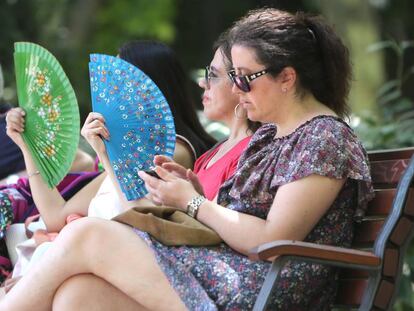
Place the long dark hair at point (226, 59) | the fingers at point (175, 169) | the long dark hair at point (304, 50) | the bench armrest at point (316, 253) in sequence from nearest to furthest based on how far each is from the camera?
the bench armrest at point (316, 253), the long dark hair at point (304, 50), the fingers at point (175, 169), the long dark hair at point (226, 59)

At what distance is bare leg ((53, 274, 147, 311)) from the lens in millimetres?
3059

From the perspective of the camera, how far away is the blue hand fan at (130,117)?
3.60 meters

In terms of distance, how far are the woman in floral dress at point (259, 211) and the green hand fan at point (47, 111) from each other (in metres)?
0.51

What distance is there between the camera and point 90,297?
3.07 meters

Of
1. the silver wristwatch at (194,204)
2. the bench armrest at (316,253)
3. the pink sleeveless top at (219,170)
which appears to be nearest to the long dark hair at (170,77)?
the pink sleeveless top at (219,170)

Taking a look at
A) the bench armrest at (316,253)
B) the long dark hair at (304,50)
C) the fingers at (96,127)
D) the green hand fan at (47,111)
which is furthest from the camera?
the green hand fan at (47,111)

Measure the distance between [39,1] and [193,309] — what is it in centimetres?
897

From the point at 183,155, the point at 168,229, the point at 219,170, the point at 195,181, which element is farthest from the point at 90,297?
the point at 183,155

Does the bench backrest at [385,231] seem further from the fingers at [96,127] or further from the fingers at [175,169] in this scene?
the fingers at [96,127]

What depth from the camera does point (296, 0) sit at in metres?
12.8

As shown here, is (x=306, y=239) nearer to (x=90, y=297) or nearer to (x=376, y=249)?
(x=376, y=249)

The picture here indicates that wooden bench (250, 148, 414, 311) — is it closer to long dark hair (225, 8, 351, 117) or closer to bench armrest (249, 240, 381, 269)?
bench armrest (249, 240, 381, 269)

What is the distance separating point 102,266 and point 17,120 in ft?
3.90

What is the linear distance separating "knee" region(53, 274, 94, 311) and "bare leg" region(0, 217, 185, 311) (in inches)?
0.8
